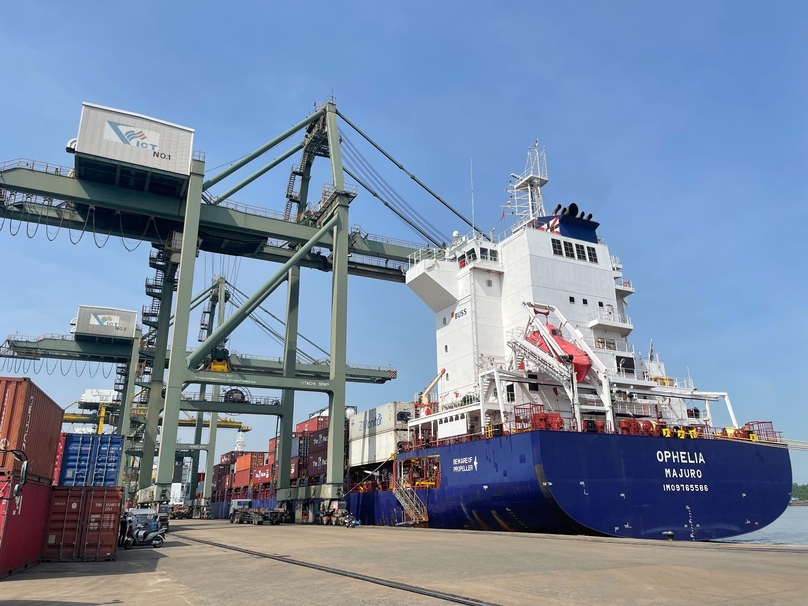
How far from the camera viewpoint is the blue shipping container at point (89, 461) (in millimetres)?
18031

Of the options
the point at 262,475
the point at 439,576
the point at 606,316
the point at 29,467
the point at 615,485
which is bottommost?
the point at 439,576

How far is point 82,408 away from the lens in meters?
58.9

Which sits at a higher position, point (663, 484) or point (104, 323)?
point (104, 323)

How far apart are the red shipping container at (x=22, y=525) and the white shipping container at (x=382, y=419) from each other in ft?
58.1

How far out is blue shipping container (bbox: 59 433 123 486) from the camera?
18031mm

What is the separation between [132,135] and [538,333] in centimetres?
2011

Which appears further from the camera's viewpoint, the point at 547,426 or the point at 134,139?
the point at 134,139

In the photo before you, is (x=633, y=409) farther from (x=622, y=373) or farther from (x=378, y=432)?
(x=378, y=432)

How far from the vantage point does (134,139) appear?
26062 mm

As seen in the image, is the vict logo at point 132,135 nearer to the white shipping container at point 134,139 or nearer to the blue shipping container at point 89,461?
the white shipping container at point 134,139

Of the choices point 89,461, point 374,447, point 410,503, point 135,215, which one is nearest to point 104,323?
point 135,215

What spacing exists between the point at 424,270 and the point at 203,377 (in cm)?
1148

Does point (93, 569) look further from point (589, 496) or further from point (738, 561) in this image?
point (589, 496)

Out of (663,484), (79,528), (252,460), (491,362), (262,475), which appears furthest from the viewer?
(252,460)
